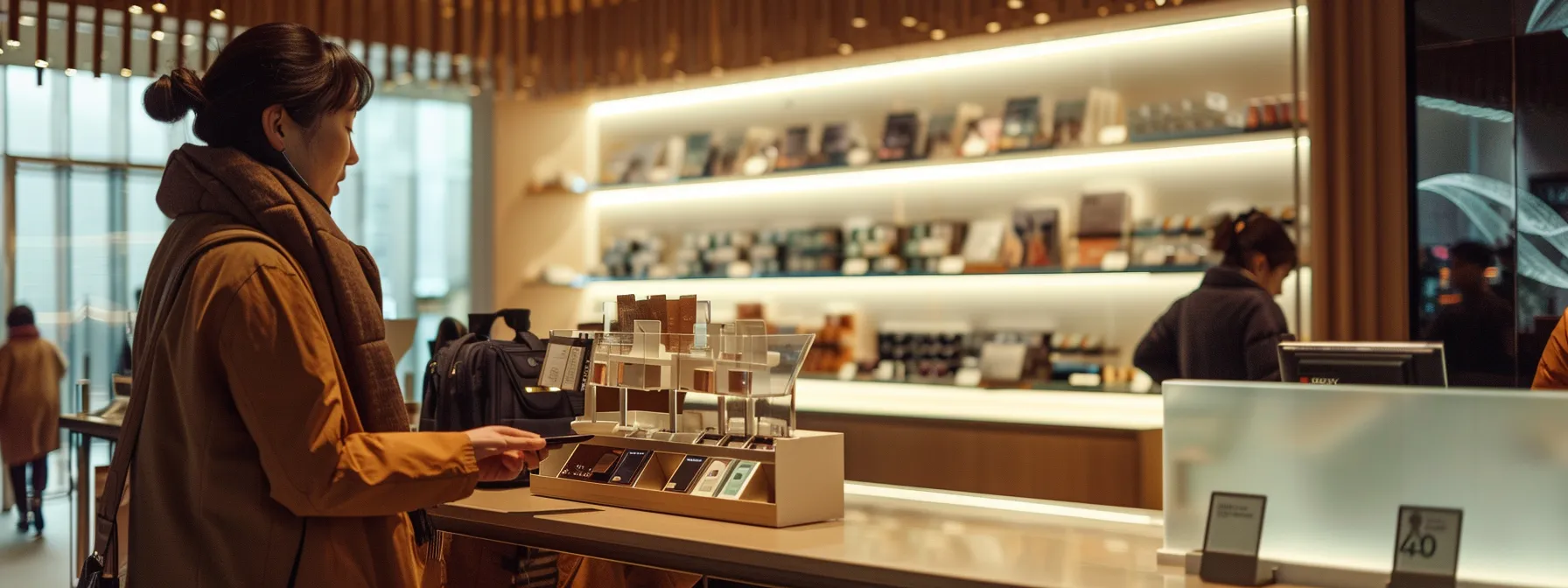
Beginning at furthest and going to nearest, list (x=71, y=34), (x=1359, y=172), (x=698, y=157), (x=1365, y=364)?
(x=698, y=157) → (x=71, y=34) → (x=1359, y=172) → (x=1365, y=364)

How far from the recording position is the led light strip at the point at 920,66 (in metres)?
4.64

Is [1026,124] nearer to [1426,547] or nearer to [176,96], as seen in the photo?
[1426,547]

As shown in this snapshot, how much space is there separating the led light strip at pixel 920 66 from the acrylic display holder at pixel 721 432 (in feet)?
8.79

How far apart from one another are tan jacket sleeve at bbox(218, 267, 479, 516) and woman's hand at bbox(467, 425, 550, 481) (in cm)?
14

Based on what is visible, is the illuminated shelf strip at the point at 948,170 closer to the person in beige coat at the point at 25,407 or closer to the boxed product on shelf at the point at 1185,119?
the boxed product on shelf at the point at 1185,119

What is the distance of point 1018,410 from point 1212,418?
3148mm

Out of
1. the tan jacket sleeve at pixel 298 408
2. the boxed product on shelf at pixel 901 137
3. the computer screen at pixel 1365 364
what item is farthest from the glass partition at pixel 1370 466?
the boxed product on shelf at pixel 901 137

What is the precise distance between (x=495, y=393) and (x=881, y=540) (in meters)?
1.21

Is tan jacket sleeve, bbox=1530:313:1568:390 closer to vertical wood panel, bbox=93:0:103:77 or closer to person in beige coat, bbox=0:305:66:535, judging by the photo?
vertical wood panel, bbox=93:0:103:77

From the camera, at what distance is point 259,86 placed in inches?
69.0

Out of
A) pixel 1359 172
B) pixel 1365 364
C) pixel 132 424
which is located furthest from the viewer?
pixel 1359 172

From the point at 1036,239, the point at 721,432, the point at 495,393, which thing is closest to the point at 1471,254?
the point at 1036,239

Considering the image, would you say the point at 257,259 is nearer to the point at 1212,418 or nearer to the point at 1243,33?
the point at 1212,418

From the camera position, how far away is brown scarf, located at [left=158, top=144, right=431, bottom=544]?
68.4 inches
